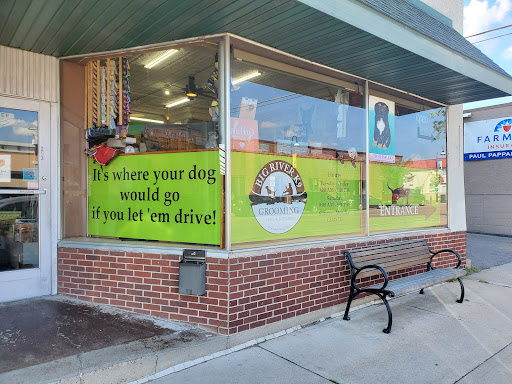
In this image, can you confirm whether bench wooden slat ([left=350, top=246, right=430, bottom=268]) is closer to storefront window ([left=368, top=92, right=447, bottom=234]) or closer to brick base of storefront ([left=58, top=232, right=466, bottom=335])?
brick base of storefront ([left=58, top=232, right=466, bottom=335])

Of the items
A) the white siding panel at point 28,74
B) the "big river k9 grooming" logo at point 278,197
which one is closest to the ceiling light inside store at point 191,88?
the "big river k9 grooming" logo at point 278,197

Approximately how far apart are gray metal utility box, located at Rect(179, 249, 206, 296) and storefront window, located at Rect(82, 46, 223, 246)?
20 cm

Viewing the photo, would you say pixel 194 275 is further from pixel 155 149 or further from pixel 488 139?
pixel 488 139

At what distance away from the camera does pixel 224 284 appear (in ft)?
11.6

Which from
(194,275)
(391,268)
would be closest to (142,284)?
(194,275)

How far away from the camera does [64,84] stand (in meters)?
4.38

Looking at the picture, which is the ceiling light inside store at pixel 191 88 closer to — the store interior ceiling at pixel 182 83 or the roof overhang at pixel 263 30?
the store interior ceiling at pixel 182 83

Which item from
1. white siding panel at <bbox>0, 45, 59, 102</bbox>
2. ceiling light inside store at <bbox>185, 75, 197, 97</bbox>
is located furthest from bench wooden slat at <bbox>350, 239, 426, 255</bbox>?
white siding panel at <bbox>0, 45, 59, 102</bbox>

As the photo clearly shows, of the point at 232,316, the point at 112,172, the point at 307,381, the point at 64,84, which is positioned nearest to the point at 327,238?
the point at 232,316

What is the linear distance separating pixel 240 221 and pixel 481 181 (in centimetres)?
1155

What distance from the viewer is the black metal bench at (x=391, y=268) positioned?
410 cm

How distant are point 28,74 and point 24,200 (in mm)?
1377

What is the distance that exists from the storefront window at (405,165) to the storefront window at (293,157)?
341 mm

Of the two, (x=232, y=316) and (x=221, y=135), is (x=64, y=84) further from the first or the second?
(x=232, y=316)
